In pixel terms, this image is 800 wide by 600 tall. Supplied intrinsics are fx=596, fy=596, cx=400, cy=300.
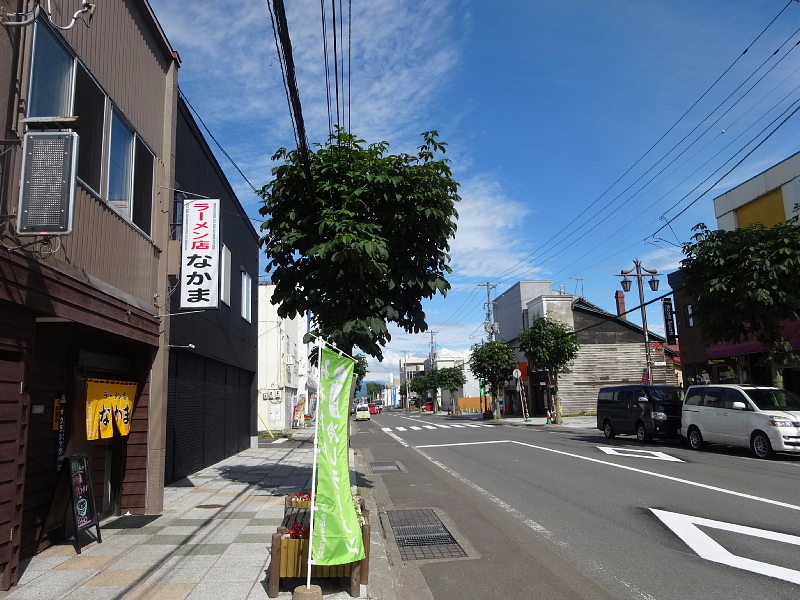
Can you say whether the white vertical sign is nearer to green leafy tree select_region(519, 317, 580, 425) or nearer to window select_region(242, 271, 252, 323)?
window select_region(242, 271, 252, 323)

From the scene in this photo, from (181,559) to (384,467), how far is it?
31.0ft

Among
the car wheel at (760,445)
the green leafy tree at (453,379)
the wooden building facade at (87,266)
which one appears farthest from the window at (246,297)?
the green leafy tree at (453,379)

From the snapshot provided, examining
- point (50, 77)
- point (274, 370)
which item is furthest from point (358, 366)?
point (50, 77)

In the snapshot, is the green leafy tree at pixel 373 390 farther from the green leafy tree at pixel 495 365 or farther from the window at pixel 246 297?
the window at pixel 246 297

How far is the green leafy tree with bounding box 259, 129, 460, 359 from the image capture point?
900 centimetres

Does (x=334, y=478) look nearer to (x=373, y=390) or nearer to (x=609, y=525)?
(x=609, y=525)

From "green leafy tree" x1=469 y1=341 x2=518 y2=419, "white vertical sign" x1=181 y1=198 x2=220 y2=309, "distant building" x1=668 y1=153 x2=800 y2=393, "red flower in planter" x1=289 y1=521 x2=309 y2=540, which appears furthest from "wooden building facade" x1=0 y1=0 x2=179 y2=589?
"green leafy tree" x1=469 y1=341 x2=518 y2=419

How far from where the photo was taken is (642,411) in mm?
19328

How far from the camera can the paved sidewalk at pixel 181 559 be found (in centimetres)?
548

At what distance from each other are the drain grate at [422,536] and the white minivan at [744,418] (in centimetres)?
920

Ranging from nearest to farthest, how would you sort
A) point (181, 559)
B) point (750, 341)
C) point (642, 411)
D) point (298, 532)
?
point (298, 532), point (181, 559), point (642, 411), point (750, 341)

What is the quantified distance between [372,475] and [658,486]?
6407mm

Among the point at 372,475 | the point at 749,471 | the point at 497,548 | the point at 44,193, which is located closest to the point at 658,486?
the point at 749,471

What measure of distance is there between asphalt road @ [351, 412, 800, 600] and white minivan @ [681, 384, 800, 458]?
1.71 ft
